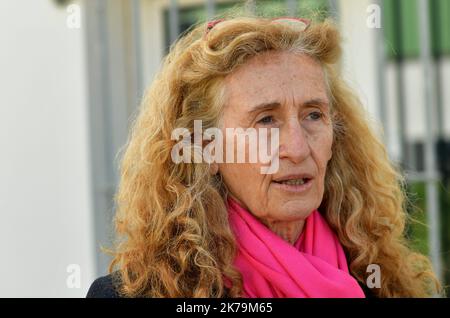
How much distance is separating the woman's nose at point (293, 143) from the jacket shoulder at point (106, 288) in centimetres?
49

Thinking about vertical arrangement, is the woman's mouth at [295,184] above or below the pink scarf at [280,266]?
above

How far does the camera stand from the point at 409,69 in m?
4.59

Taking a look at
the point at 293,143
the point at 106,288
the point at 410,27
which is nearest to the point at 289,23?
the point at 293,143

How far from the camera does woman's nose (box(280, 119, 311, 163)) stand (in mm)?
1873

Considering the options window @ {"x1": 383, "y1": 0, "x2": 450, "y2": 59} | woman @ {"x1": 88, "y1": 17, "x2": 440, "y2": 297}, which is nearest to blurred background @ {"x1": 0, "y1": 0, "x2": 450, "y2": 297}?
window @ {"x1": 383, "y1": 0, "x2": 450, "y2": 59}

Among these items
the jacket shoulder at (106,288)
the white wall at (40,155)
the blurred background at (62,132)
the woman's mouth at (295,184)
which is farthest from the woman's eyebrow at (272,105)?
the white wall at (40,155)

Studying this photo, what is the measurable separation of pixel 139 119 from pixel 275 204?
46 cm

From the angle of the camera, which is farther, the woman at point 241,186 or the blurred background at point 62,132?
the blurred background at point 62,132

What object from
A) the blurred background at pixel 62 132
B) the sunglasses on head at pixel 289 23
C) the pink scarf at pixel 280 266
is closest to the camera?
the pink scarf at pixel 280 266

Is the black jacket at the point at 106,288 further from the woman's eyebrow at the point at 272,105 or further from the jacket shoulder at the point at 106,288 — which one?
the woman's eyebrow at the point at 272,105

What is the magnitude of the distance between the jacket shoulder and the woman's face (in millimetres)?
356

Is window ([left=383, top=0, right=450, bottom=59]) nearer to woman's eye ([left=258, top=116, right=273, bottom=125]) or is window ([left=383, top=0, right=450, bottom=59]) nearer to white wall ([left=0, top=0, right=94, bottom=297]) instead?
white wall ([left=0, top=0, right=94, bottom=297])

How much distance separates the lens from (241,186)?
1.97 meters

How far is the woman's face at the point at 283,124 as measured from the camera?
1.89 meters
